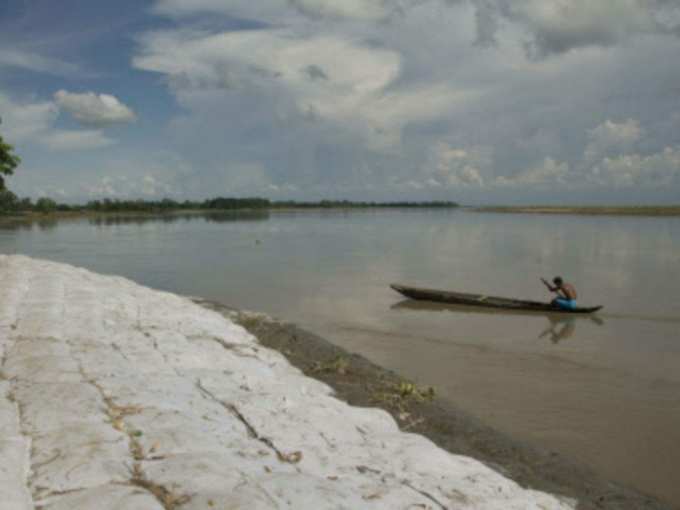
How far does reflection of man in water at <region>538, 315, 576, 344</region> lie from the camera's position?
1619cm

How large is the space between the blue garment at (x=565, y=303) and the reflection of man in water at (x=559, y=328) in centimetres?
37

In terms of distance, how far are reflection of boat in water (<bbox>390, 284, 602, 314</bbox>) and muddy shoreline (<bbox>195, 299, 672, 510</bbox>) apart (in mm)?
8008

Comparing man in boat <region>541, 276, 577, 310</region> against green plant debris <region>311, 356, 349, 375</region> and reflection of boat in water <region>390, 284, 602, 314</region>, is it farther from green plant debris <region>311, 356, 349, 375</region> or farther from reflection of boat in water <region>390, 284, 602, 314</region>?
green plant debris <region>311, 356, 349, 375</region>

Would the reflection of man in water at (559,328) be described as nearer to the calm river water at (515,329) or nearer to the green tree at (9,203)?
the calm river water at (515,329)

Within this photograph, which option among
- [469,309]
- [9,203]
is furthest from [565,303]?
[9,203]

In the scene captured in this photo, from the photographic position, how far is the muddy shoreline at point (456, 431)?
669 centimetres

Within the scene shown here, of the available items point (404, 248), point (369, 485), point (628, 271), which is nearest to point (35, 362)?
point (369, 485)

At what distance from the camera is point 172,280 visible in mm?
26594

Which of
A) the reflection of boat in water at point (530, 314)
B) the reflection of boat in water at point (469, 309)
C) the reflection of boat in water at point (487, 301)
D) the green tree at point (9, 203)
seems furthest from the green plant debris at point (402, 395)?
the green tree at point (9, 203)

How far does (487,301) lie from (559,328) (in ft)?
8.83

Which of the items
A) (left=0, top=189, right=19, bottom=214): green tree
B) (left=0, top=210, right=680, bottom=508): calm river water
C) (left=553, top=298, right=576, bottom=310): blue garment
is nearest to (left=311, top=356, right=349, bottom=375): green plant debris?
(left=0, top=210, right=680, bottom=508): calm river water

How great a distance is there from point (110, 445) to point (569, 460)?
20.3 ft

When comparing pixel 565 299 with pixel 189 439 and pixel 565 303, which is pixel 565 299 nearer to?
pixel 565 303

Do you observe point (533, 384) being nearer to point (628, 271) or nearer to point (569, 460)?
point (569, 460)
